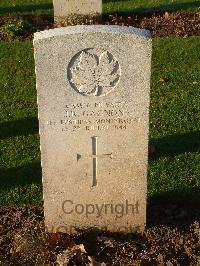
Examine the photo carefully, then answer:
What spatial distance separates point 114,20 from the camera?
36.4 feet

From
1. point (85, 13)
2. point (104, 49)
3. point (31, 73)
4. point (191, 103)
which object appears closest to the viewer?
point (104, 49)

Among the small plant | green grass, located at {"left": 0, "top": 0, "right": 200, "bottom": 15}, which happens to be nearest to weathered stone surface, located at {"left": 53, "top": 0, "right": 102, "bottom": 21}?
the small plant

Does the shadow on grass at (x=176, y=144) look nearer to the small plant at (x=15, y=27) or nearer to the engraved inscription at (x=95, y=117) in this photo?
the engraved inscription at (x=95, y=117)

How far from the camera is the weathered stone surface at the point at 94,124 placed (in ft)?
13.7

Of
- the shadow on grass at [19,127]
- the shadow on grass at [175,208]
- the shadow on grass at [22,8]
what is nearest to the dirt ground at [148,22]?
the shadow on grass at [22,8]

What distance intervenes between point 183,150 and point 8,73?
12.0 feet

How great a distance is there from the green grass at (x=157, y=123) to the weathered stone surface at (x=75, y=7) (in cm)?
126

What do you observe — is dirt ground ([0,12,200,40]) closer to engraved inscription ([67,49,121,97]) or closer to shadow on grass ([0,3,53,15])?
shadow on grass ([0,3,53,15])

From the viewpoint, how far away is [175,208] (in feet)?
18.1

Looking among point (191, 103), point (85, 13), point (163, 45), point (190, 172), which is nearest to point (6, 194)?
point (190, 172)

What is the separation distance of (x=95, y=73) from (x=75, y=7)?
6895 mm

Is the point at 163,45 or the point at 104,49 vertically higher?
the point at 104,49

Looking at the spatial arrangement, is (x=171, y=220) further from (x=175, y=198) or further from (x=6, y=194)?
(x=6, y=194)

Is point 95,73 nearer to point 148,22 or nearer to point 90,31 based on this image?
point 90,31
